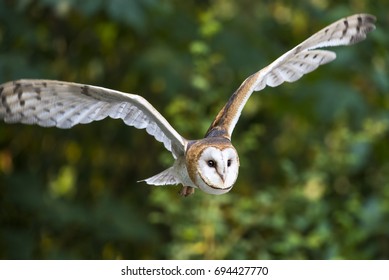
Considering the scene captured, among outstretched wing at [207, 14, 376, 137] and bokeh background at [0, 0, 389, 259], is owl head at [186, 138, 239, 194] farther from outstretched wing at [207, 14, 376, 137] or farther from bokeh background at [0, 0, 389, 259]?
bokeh background at [0, 0, 389, 259]

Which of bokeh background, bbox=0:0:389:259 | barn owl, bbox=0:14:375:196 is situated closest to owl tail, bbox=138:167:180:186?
barn owl, bbox=0:14:375:196

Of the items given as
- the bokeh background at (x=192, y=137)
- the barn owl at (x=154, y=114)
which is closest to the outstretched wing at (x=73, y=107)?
the barn owl at (x=154, y=114)

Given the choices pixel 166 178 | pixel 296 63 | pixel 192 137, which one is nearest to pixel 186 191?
pixel 166 178

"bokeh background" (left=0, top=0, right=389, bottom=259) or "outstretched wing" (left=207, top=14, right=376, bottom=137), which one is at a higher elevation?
"bokeh background" (left=0, top=0, right=389, bottom=259)

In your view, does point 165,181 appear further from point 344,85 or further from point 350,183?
point 350,183

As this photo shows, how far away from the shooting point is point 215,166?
64 cm

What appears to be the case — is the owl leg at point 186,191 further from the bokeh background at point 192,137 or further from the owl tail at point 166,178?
the bokeh background at point 192,137

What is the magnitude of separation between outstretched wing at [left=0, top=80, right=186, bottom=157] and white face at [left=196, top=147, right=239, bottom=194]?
2.4 inches

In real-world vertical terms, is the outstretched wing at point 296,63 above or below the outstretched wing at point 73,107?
above

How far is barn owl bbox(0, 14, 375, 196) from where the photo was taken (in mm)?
637

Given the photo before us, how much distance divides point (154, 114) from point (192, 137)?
5.36 ft

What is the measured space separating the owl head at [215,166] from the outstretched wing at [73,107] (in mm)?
43

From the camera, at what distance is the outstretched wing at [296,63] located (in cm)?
75
